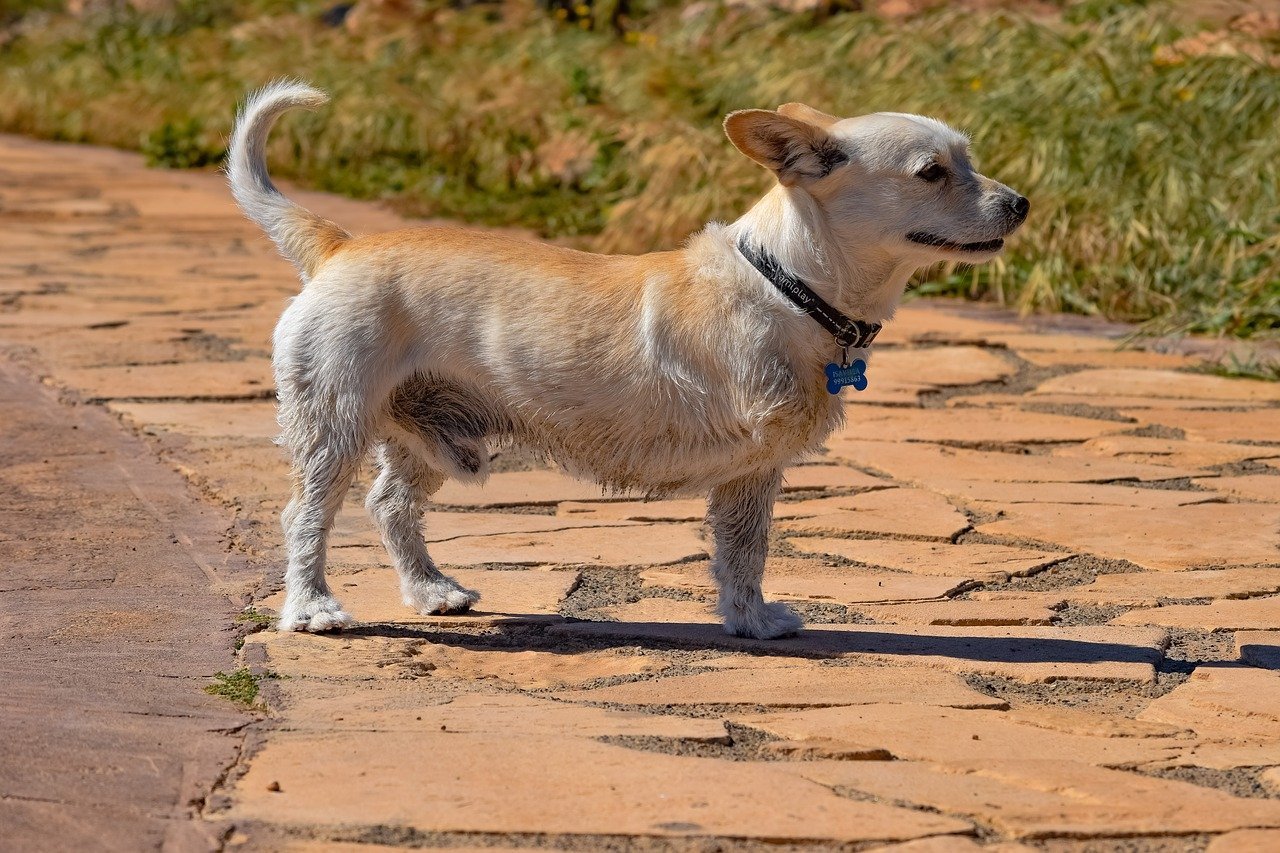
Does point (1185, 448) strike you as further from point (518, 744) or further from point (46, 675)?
point (46, 675)

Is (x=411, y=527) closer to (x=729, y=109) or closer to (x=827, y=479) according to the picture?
(x=827, y=479)

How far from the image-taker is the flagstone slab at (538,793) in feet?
8.80

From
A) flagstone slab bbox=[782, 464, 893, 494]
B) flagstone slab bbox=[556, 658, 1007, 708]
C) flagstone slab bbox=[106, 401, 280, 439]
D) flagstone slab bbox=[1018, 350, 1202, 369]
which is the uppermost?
flagstone slab bbox=[556, 658, 1007, 708]

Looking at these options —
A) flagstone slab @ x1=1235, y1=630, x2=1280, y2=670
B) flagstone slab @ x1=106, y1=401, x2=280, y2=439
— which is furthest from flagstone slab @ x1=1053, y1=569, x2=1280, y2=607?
flagstone slab @ x1=106, y1=401, x2=280, y2=439

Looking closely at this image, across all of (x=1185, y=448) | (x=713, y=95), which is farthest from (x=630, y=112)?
(x=1185, y=448)

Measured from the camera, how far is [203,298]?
7957 mm

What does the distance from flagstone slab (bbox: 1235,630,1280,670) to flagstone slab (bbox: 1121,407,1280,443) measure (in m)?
1.96

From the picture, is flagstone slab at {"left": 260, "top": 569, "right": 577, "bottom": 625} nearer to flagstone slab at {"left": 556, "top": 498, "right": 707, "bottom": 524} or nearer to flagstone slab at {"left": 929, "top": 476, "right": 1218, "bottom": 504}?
flagstone slab at {"left": 556, "top": 498, "right": 707, "bottom": 524}

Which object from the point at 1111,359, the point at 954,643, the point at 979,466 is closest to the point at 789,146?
the point at 954,643

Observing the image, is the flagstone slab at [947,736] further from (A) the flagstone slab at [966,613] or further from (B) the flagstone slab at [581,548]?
(B) the flagstone slab at [581,548]

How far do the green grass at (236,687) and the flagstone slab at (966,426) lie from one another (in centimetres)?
284

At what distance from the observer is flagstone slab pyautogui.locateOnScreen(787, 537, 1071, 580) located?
14.5ft

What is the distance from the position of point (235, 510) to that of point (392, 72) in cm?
965

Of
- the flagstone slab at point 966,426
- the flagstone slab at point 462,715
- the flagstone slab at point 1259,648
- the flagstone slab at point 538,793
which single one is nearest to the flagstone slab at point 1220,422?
the flagstone slab at point 966,426
